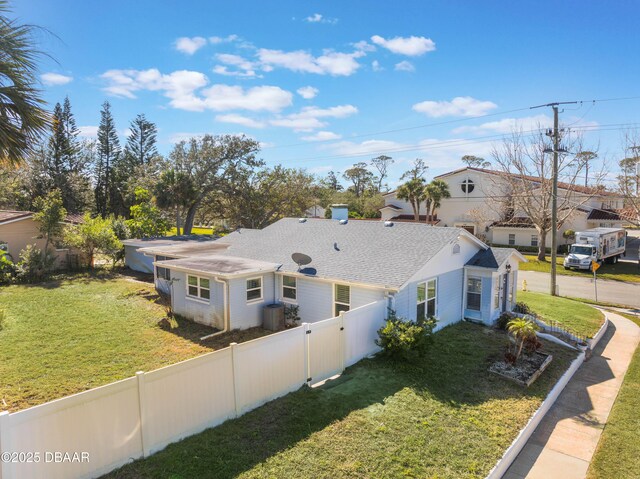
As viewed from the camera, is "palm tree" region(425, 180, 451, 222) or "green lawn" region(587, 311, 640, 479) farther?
"palm tree" region(425, 180, 451, 222)

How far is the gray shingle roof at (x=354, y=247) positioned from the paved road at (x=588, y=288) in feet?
45.7

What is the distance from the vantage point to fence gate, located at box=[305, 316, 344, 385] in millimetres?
9172

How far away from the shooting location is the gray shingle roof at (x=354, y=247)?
1268cm

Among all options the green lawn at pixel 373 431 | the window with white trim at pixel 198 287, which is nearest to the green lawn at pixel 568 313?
the green lawn at pixel 373 431

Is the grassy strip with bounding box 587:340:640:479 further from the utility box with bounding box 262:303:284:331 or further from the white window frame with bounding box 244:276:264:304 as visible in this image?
the white window frame with bounding box 244:276:264:304

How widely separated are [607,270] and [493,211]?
1419cm

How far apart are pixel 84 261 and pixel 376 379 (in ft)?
77.3

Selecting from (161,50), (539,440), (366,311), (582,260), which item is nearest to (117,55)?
(161,50)

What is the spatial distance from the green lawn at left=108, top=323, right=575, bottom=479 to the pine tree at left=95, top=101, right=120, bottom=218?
2070 inches

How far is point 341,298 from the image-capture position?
13031 millimetres

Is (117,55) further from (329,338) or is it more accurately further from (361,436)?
(361,436)

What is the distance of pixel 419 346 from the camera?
1047 cm

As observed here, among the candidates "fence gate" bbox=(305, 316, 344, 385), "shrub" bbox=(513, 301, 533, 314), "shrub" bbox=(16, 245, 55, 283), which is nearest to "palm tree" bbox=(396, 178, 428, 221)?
"shrub" bbox=(513, 301, 533, 314)

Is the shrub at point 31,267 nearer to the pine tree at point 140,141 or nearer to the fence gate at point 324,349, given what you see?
the fence gate at point 324,349
